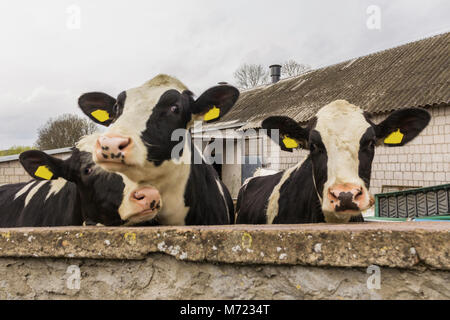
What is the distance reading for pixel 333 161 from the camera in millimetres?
2617

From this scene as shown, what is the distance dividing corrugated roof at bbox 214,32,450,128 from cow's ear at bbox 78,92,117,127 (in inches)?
329

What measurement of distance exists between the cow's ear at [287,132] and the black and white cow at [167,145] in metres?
0.43

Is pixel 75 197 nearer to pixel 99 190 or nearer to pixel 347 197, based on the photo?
pixel 99 190

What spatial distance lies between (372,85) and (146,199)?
448 inches

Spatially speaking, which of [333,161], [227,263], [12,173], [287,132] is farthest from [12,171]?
[227,263]

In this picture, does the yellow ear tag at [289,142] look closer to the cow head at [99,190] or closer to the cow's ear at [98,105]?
the cow head at [99,190]

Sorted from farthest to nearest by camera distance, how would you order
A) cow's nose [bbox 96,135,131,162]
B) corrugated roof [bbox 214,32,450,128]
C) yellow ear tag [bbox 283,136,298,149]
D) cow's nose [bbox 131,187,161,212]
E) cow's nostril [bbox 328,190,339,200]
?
corrugated roof [bbox 214,32,450,128] < yellow ear tag [bbox 283,136,298,149] < cow's nose [bbox 131,187,161,212] < cow's nostril [bbox 328,190,339,200] < cow's nose [bbox 96,135,131,162]

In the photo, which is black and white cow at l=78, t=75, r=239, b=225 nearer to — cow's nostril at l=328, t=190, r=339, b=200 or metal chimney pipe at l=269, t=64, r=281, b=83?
cow's nostril at l=328, t=190, r=339, b=200

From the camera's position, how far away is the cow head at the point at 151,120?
2.20 meters

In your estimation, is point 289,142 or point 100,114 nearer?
point 289,142

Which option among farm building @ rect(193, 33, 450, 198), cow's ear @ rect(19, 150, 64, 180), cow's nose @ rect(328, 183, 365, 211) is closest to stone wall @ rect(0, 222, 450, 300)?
cow's nose @ rect(328, 183, 365, 211)

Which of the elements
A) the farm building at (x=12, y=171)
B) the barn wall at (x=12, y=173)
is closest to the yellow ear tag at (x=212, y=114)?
the farm building at (x=12, y=171)

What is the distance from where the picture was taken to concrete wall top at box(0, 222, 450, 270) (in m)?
1.29
